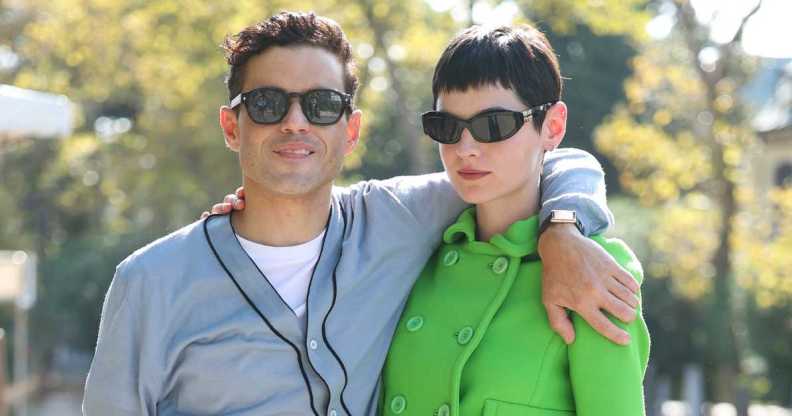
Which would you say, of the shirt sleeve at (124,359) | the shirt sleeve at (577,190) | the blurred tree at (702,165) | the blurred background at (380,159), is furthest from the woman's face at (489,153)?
the blurred tree at (702,165)

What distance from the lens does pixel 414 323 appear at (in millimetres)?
2623

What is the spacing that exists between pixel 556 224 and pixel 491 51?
0.46 metres

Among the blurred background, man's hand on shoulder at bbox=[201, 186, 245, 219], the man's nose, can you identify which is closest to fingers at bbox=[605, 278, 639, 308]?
the man's nose

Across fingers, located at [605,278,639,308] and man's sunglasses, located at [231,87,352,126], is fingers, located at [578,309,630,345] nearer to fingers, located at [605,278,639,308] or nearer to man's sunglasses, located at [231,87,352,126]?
fingers, located at [605,278,639,308]

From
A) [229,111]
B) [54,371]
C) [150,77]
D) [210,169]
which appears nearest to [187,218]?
[210,169]

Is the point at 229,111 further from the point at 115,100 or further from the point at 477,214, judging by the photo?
the point at 115,100

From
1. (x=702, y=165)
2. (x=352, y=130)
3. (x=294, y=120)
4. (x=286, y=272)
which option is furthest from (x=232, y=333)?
(x=702, y=165)

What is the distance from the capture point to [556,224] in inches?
99.5

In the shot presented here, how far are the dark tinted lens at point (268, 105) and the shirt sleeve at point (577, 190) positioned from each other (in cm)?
72

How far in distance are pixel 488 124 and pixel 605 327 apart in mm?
576

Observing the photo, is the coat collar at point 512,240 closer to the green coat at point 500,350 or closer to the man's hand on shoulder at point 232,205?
the green coat at point 500,350

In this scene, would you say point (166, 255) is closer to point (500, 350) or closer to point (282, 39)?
point (282, 39)

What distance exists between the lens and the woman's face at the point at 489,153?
2.52 m

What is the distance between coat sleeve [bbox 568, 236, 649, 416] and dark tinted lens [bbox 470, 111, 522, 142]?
489mm
